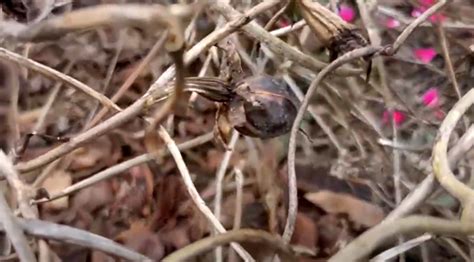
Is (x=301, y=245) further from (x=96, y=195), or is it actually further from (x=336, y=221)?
(x=96, y=195)

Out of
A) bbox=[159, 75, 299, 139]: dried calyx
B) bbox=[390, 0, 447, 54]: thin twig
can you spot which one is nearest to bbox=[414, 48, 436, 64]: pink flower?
bbox=[390, 0, 447, 54]: thin twig

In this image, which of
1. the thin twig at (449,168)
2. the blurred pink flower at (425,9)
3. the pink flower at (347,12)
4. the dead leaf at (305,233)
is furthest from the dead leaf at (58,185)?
the thin twig at (449,168)

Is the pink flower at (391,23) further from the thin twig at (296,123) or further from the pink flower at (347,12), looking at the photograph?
the thin twig at (296,123)

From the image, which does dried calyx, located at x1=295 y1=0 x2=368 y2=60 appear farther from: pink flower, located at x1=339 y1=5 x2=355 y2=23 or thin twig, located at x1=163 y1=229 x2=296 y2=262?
pink flower, located at x1=339 y1=5 x2=355 y2=23

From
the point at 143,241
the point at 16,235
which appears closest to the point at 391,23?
the point at 143,241

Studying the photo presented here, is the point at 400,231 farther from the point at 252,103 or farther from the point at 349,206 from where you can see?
the point at 349,206

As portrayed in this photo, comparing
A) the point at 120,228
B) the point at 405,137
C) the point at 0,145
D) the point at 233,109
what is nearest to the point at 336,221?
the point at 405,137
